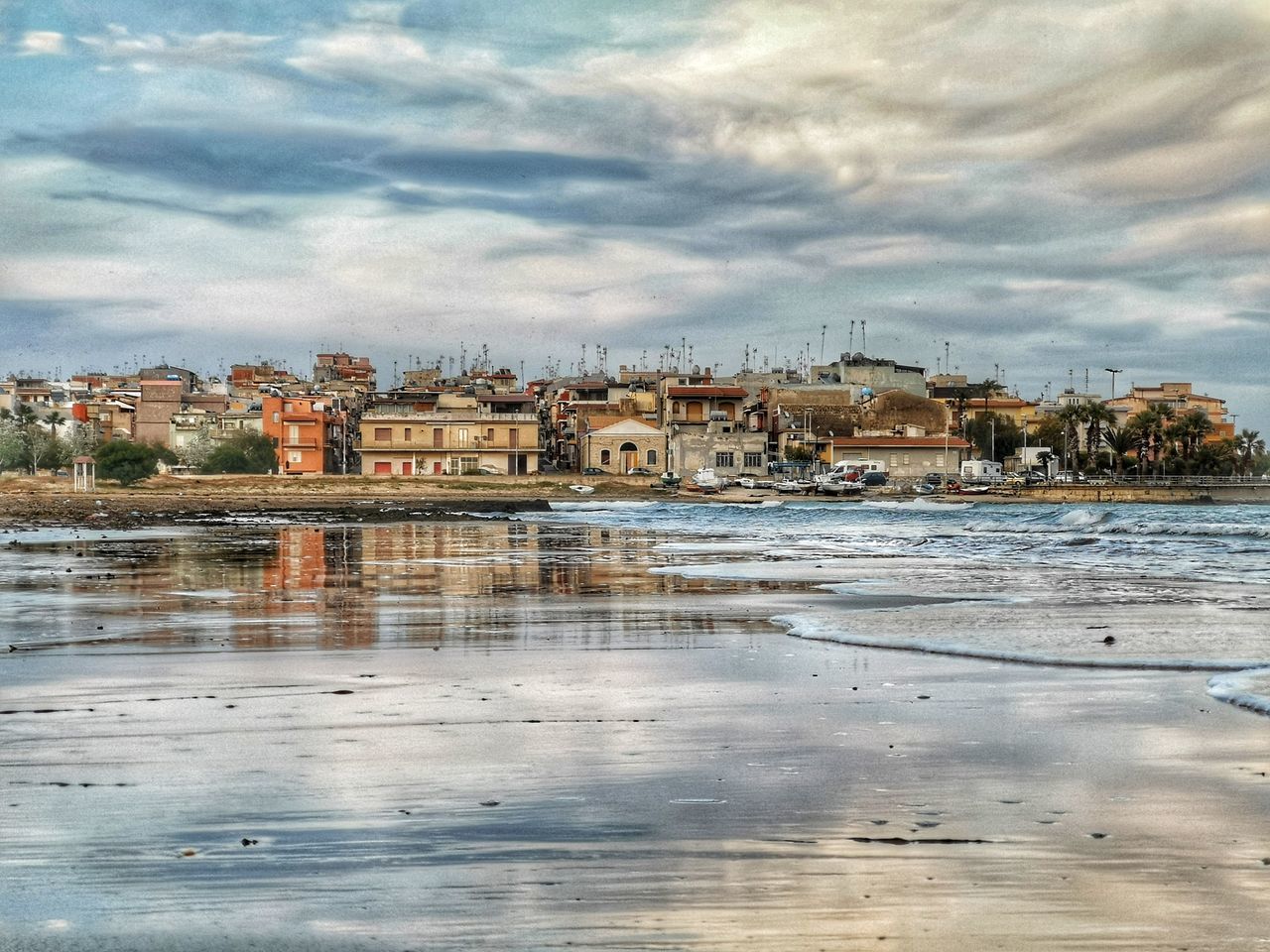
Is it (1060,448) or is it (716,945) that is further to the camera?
(1060,448)

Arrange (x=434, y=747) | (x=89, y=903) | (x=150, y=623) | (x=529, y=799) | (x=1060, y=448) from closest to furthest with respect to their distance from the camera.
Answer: (x=89, y=903) < (x=529, y=799) < (x=434, y=747) < (x=150, y=623) < (x=1060, y=448)

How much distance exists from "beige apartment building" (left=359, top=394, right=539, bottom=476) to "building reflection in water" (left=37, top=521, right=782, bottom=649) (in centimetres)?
6447

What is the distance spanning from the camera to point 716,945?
400 centimetres

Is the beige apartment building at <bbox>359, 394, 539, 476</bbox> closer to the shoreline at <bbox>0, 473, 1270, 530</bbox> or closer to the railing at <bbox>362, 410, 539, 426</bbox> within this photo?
the railing at <bbox>362, 410, 539, 426</bbox>

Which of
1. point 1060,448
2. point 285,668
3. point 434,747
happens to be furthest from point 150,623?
point 1060,448

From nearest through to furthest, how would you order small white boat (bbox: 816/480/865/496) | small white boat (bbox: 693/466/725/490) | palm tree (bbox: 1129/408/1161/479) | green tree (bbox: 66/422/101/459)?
small white boat (bbox: 816/480/865/496), small white boat (bbox: 693/466/725/490), green tree (bbox: 66/422/101/459), palm tree (bbox: 1129/408/1161/479)

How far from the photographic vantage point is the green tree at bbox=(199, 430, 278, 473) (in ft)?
302

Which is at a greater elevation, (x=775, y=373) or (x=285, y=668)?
(x=775, y=373)

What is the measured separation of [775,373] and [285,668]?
13777 cm

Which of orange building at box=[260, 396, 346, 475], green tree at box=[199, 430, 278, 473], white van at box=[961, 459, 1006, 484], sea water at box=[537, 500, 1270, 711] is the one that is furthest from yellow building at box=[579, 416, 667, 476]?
sea water at box=[537, 500, 1270, 711]

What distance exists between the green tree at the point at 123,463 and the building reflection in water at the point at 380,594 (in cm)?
4968

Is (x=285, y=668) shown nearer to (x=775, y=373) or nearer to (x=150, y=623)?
(x=150, y=623)

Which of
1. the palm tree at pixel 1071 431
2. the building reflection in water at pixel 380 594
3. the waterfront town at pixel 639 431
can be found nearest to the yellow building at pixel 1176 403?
the waterfront town at pixel 639 431

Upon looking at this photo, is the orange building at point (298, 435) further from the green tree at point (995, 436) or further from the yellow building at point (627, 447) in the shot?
the green tree at point (995, 436)
